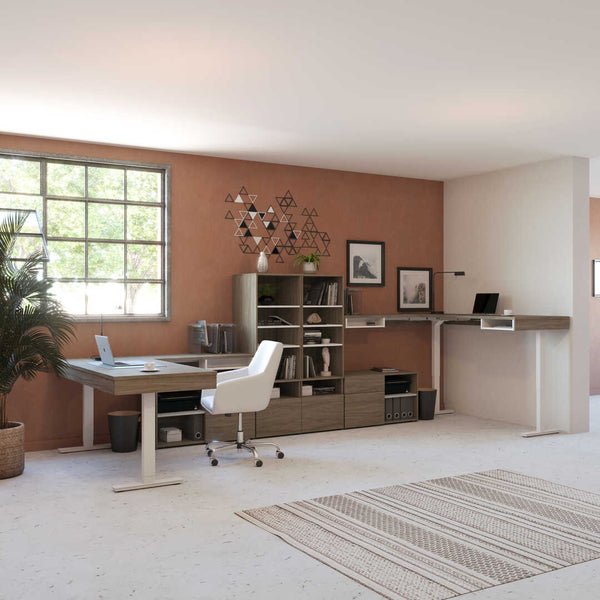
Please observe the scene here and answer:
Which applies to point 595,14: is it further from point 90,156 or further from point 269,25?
point 90,156

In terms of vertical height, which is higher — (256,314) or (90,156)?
(90,156)

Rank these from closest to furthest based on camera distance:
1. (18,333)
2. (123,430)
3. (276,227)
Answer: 1. (18,333)
2. (123,430)
3. (276,227)

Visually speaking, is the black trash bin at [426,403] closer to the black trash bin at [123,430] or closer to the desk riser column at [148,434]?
the black trash bin at [123,430]

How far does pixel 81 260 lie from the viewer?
6598 millimetres

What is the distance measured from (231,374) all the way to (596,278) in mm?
6392

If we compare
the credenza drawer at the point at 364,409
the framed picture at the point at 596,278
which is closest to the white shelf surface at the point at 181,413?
the credenza drawer at the point at 364,409

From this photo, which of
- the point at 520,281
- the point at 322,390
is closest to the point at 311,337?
the point at 322,390

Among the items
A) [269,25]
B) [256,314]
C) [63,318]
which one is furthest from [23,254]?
[269,25]

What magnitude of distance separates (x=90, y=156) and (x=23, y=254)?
1.13 meters

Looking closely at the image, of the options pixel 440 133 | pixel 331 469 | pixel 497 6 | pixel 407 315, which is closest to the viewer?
pixel 497 6

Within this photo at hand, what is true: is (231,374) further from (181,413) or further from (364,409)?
(364,409)

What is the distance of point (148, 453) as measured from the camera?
505 centimetres

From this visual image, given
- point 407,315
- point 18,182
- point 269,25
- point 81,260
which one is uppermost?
point 269,25

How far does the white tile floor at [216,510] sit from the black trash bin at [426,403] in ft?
1.65
